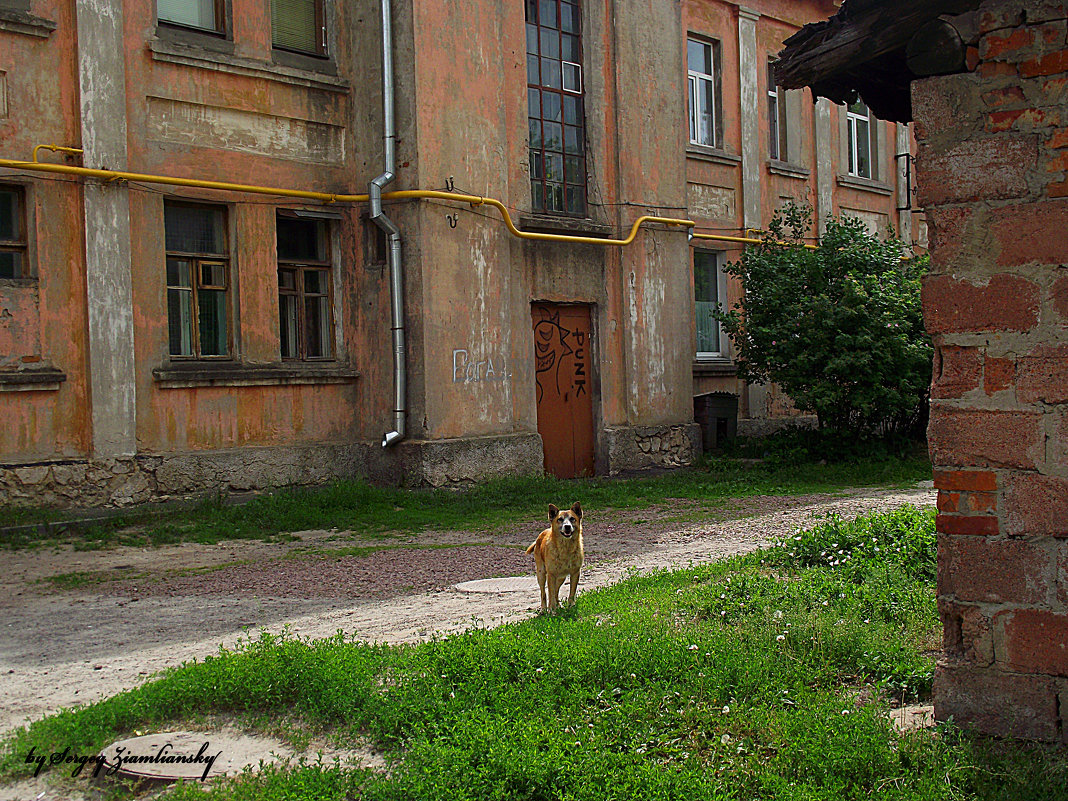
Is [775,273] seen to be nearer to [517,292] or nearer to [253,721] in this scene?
[517,292]

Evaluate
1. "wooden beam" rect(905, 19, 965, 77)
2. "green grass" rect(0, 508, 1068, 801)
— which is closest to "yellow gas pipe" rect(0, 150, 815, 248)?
"green grass" rect(0, 508, 1068, 801)

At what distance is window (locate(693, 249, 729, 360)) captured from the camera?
61.2ft

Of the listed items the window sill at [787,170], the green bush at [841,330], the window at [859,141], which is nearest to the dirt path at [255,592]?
the green bush at [841,330]

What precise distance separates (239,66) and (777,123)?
1170 centimetres

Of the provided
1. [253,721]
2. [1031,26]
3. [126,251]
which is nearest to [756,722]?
[253,721]

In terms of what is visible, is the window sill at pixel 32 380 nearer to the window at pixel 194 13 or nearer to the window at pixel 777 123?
the window at pixel 194 13

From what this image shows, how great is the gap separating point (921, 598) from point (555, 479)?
331 inches

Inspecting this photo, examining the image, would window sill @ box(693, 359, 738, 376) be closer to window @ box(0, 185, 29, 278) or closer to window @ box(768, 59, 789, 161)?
window @ box(768, 59, 789, 161)

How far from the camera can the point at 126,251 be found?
11.4 metres

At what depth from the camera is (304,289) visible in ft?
43.8

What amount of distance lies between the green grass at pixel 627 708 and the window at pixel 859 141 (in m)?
18.1

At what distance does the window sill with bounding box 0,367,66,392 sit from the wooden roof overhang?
843 centimetres

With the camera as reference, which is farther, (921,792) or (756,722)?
(756,722)

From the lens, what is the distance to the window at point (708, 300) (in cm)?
1866
